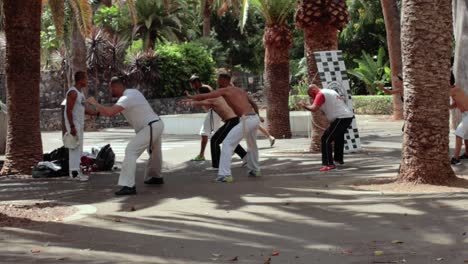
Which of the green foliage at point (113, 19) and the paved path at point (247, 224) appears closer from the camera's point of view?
the paved path at point (247, 224)

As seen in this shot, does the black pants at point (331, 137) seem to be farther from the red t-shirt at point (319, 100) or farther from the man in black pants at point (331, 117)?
the red t-shirt at point (319, 100)

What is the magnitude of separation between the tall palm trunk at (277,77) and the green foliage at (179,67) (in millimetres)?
15055

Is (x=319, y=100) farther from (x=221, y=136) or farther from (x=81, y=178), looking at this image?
(x=81, y=178)

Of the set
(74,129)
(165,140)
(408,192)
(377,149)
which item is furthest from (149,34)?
(408,192)

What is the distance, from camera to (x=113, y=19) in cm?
4472

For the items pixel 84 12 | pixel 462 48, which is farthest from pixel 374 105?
pixel 84 12

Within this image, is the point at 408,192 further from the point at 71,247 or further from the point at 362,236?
the point at 71,247

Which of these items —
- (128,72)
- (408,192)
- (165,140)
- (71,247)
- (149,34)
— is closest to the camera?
(71,247)

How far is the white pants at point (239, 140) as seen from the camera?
440 inches

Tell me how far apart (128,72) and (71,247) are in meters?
28.7

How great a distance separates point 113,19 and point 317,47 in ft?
100

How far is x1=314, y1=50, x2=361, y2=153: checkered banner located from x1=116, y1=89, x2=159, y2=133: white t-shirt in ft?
19.0

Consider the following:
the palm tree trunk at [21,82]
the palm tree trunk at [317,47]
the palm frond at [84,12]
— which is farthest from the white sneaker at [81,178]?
the palm tree trunk at [317,47]

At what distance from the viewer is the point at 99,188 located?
11125 millimetres
